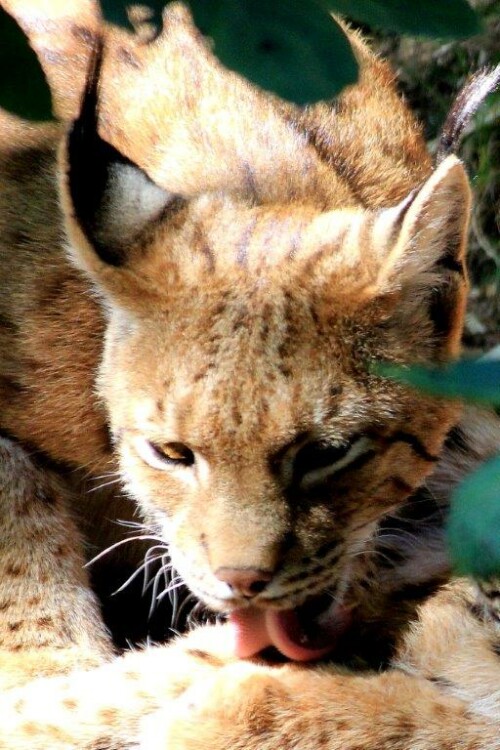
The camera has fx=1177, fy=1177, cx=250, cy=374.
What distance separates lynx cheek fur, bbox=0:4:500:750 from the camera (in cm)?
264

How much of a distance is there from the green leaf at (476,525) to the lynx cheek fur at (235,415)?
1.48 m

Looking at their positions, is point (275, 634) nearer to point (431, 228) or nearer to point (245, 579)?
point (245, 579)

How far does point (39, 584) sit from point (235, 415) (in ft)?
3.17

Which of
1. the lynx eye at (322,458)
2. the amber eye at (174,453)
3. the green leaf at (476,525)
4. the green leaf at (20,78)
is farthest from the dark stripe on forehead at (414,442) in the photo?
the green leaf at (476,525)

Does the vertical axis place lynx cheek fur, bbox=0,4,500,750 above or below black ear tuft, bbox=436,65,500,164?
below

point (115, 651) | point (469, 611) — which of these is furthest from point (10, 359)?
point (469, 611)

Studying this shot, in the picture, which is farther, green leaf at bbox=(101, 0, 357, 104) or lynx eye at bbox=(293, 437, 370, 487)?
lynx eye at bbox=(293, 437, 370, 487)

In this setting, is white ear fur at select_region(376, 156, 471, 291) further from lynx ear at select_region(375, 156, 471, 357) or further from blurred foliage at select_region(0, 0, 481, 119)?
blurred foliage at select_region(0, 0, 481, 119)

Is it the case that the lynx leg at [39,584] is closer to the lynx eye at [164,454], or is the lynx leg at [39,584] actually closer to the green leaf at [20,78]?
the lynx eye at [164,454]

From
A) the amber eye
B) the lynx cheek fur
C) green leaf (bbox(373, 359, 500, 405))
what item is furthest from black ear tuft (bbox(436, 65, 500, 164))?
green leaf (bbox(373, 359, 500, 405))

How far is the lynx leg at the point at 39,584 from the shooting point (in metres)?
3.13

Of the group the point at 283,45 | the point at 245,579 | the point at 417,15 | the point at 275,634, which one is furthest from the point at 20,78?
the point at 275,634

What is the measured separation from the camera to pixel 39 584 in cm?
320

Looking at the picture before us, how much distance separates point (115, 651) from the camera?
329 cm
